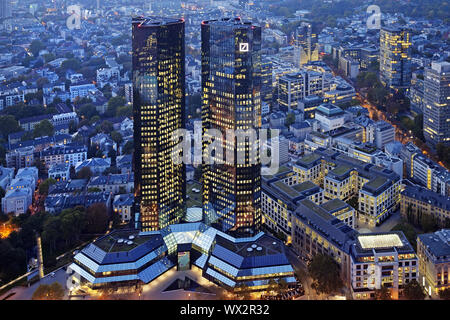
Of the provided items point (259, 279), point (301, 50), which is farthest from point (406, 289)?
point (301, 50)

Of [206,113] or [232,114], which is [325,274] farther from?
[206,113]

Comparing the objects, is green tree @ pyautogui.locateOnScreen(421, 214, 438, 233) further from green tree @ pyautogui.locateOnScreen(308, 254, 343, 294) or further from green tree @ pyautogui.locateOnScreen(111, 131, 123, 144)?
green tree @ pyautogui.locateOnScreen(111, 131, 123, 144)

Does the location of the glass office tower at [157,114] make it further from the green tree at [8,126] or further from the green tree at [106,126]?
the green tree at [8,126]

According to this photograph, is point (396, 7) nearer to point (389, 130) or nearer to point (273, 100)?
point (273, 100)

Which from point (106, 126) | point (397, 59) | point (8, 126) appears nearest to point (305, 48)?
point (397, 59)

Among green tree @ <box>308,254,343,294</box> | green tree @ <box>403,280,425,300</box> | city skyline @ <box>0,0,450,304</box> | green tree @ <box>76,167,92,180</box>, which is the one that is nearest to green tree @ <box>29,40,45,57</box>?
city skyline @ <box>0,0,450,304</box>

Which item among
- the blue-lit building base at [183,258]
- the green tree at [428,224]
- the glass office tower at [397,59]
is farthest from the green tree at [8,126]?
the glass office tower at [397,59]
